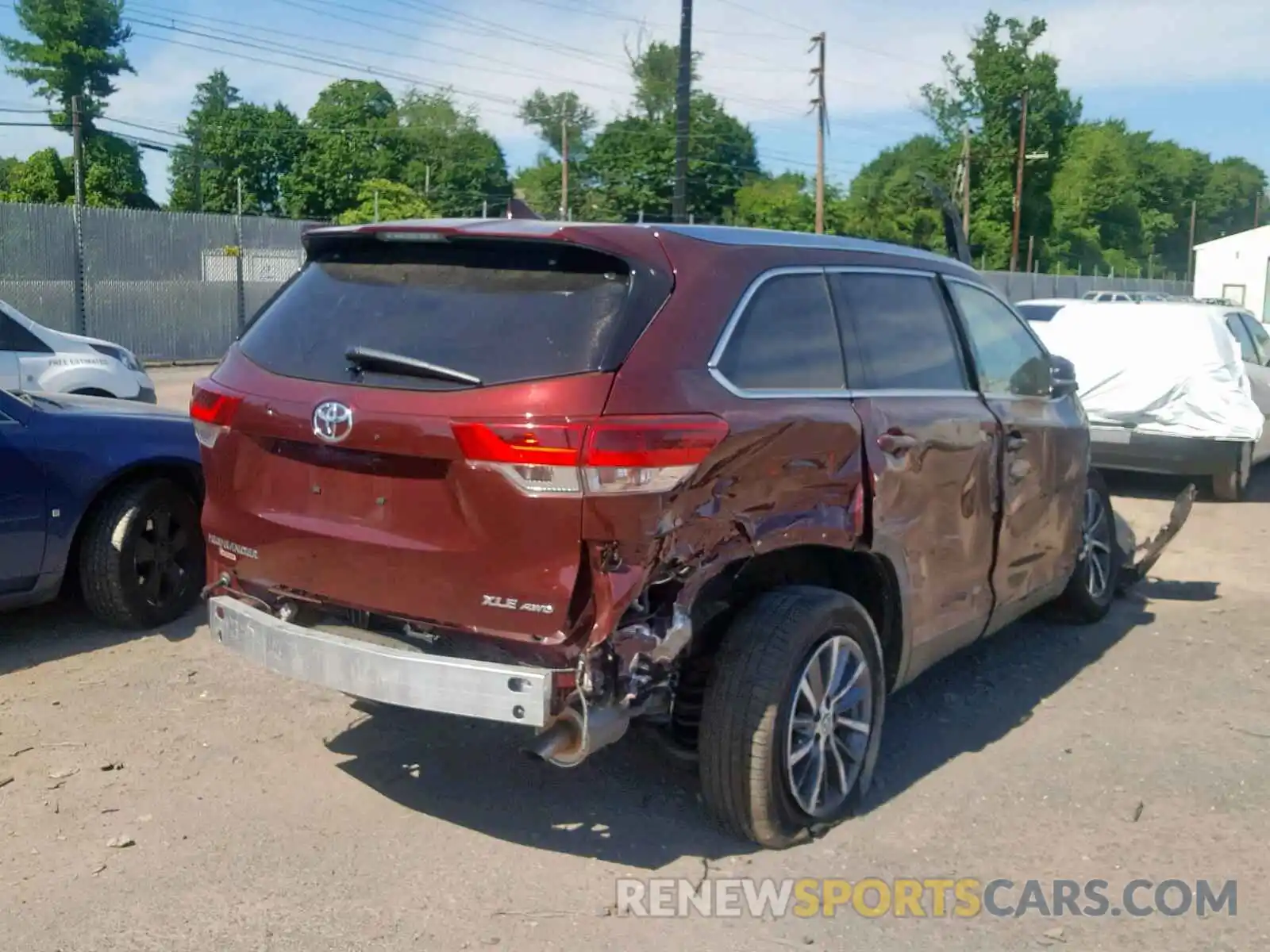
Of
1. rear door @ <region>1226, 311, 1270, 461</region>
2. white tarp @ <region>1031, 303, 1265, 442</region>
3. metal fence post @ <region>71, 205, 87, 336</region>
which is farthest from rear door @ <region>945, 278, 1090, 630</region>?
metal fence post @ <region>71, 205, 87, 336</region>

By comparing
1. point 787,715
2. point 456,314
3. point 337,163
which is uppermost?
point 337,163

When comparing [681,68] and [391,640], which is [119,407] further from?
[681,68]

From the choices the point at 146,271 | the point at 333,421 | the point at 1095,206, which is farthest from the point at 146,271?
the point at 1095,206

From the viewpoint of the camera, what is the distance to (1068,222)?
3044 inches

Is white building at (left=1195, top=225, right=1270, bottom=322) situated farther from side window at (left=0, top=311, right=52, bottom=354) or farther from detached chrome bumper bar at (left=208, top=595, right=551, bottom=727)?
detached chrome bumper bar at (left=208, top=595, right=551, bottom=727)

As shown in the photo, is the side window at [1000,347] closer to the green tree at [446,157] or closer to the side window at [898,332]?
the side window at [898,332]

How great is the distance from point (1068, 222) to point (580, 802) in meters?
79.1

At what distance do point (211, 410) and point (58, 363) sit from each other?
790 cm

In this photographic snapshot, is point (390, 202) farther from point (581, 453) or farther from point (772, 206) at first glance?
point (581, 453)

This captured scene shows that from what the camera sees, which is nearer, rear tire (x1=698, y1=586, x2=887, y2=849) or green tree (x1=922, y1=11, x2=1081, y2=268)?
rear tire (x1=698, y1=586, x2=887, y2=849)

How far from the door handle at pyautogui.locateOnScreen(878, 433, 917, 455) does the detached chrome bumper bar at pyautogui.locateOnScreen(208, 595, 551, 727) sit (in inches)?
58.9

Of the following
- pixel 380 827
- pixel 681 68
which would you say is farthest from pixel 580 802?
pixel 681 68

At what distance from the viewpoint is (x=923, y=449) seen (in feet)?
14.9

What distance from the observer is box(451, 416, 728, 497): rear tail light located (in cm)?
341
